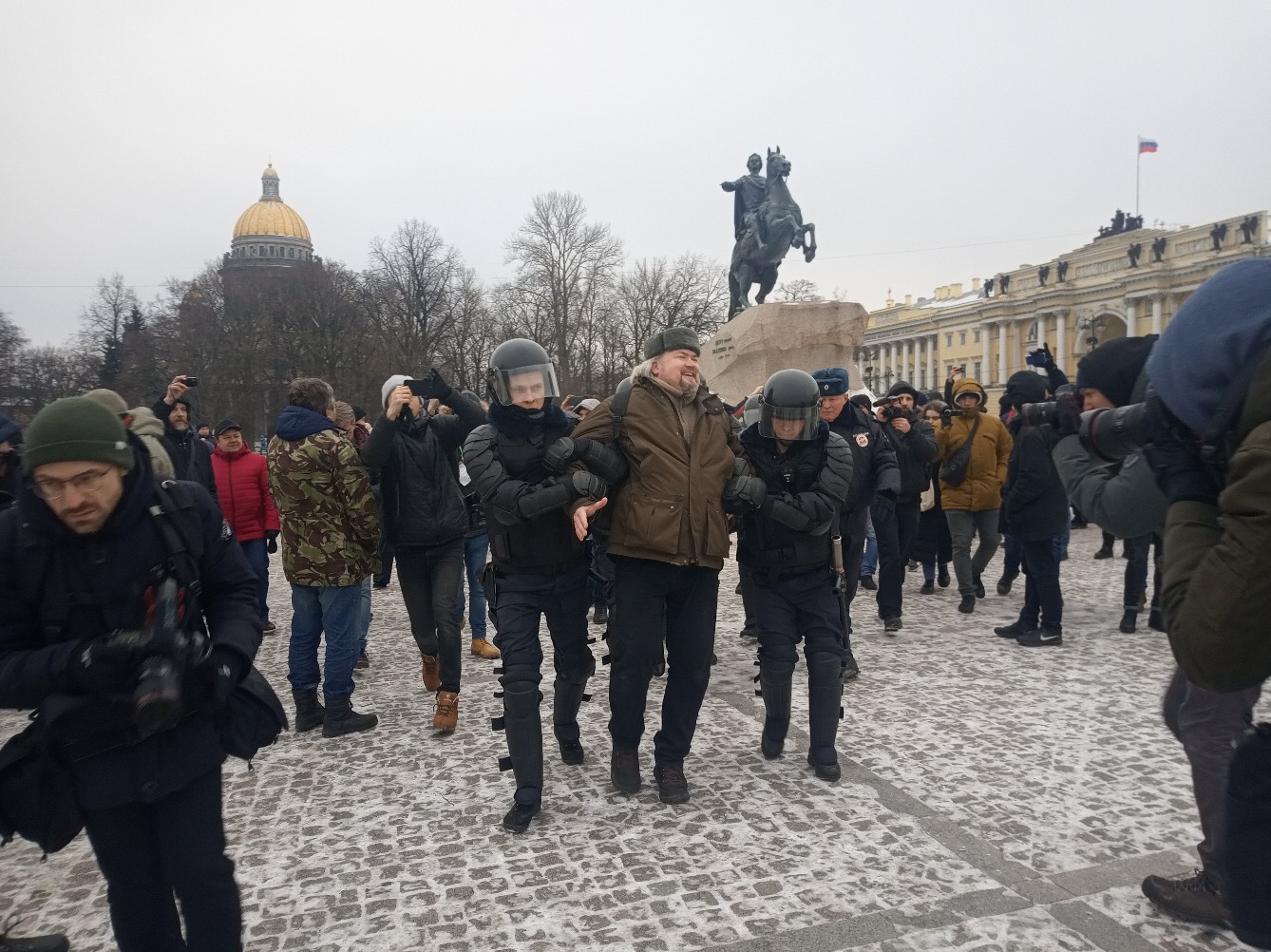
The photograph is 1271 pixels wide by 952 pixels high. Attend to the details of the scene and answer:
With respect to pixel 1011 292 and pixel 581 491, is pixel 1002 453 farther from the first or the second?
pixel 1011 292

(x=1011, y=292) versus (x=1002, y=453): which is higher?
(x=1011, y=292)

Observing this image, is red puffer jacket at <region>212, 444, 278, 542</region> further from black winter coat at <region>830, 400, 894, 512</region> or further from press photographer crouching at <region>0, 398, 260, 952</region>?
press photographer crouching at <region>0, 398, 260, 952</region>

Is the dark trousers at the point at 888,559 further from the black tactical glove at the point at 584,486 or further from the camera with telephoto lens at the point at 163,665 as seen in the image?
the camera with telephoto lens at the point at 163,665

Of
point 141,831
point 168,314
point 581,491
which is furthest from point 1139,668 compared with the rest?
point 168,314

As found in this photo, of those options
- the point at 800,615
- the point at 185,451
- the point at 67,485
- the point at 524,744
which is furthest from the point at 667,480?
the point at 185,451

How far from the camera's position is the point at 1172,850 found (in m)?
3.42

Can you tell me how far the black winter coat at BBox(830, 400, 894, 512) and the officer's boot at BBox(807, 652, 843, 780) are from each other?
1.77m

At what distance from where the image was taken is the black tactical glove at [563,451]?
3.72m

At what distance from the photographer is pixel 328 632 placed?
5.13 meters

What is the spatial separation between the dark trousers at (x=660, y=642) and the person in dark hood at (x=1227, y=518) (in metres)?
2.34

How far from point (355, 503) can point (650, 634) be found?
7.20ft

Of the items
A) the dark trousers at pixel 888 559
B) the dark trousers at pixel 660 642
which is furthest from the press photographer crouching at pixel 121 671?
the dark trousers at pixel 888 559

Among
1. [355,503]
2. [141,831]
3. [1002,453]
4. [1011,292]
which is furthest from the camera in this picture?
[1011,292]

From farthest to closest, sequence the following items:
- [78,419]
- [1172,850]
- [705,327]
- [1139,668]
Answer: [705,327] → [1139,668] → [1172,850] → [78,419]
